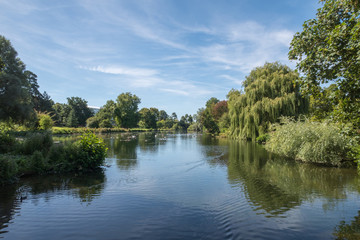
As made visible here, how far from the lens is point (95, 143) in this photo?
12367 millimetres

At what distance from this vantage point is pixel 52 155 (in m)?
11.8

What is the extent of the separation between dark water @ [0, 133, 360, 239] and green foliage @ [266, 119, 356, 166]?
192 cm

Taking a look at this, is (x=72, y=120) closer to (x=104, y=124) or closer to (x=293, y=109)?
(x=104, y=124)

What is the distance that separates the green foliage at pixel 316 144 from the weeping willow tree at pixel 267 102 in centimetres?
871

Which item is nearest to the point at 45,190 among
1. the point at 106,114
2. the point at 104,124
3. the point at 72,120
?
the point at 104,124

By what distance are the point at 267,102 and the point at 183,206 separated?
69.3ft

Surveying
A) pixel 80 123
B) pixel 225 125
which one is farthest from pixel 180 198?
pixel 80 123

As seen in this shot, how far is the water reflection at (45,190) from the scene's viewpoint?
272 inches

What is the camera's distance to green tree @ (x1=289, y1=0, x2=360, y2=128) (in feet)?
16.4

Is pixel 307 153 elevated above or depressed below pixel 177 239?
above

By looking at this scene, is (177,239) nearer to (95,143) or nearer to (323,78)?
(323,78)

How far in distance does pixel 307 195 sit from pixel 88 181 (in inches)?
362

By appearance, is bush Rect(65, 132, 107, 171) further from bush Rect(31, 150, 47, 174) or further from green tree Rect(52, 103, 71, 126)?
green tree Rect(52, 103, 71, 126)

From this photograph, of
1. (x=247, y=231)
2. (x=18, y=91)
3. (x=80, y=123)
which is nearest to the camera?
(x=247, y=231)
